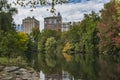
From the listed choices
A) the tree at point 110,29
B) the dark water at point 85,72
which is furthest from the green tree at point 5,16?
the tree at point 110,29

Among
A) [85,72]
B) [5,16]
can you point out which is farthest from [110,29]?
[85,72]

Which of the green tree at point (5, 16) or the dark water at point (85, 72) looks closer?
the dark water at point (85, 72)

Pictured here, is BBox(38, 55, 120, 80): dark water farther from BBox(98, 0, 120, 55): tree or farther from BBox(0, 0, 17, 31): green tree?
BBox(98, 0, 120, 55): tree

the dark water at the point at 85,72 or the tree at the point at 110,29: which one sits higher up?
the tree at the point at 110,29

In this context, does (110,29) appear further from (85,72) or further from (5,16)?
(85,72)

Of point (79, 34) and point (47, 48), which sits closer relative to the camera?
point (79, 34)

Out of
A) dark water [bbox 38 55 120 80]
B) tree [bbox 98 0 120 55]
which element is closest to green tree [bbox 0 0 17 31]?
dark water [bbox 38 55 120 80]

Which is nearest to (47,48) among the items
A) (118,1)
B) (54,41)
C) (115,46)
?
(54,41)

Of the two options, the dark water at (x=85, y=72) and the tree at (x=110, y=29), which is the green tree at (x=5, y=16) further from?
the tree at (x=110, y=29)

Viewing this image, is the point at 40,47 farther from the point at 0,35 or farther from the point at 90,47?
the point at 0,35

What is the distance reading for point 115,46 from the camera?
71.1 metres

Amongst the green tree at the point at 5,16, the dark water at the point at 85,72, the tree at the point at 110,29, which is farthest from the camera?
the tree at the point at 110,29

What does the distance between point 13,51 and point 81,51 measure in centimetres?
6012

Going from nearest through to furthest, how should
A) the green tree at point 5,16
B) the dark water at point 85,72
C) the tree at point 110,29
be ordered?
the dark water at point 85,72 < the green tree at point 5,16 < the tree at point 110,29
